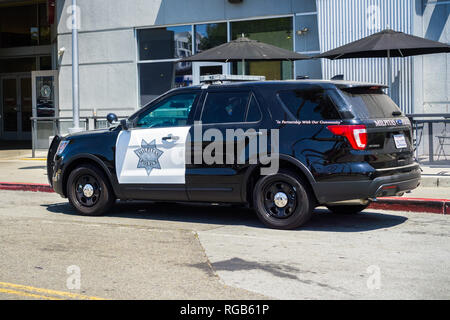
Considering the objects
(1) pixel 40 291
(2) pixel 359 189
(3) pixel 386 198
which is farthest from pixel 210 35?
(1) pixel 40 291

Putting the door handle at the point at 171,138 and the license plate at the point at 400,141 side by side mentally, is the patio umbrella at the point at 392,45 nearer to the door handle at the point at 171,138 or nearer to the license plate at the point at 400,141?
the license plate at the point at 400,141

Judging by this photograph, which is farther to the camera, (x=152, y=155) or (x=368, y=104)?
(x=152, y=155)

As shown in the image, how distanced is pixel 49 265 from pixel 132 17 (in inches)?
573

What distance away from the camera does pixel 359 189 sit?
7629mm

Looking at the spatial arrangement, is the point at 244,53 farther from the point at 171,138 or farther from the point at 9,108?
the point at 9,108

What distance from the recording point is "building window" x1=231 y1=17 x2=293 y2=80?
1772 cm

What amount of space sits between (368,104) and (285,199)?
1.53m

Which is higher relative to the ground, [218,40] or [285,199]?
[218,40]

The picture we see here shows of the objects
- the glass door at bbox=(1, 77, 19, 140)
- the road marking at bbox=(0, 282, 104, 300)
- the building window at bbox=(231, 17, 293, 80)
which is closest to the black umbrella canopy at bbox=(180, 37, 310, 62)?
the building window at bbox=(231, 17, 293, 80)

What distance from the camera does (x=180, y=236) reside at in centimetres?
779

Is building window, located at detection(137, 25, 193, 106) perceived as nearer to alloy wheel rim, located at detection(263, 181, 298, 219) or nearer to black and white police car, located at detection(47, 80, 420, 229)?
black and white police car, located at detection(47, 80, 420, 229)

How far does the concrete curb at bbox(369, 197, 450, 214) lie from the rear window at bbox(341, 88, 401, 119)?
1857 millimetres
